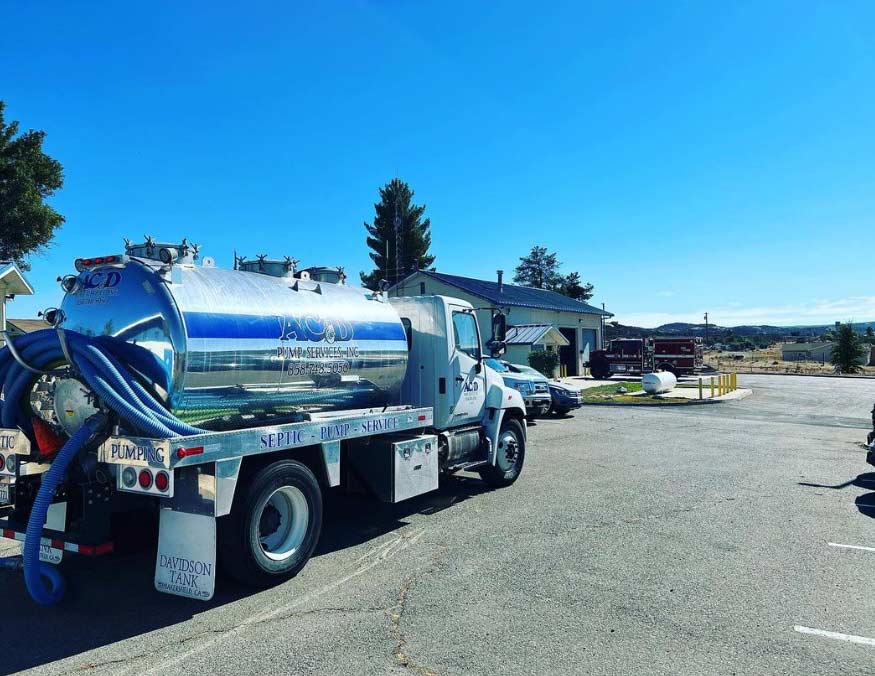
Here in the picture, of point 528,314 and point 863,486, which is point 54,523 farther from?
point 528,314

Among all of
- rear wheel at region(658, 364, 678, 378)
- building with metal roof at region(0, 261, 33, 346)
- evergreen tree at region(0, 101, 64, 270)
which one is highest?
evergreen tree at region(0, 101, 64, 270)

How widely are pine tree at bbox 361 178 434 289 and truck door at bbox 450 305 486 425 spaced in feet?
151

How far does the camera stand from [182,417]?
5.20 metres

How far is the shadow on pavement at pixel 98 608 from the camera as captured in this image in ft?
A: 14.1

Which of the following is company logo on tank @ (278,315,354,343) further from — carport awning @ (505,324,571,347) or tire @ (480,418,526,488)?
carport awning @ (505,324,571,347)

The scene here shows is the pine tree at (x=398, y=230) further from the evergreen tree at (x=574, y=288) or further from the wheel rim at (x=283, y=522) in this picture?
the wheel rim at (x=283, y=522)

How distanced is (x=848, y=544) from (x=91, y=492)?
7.52 metres

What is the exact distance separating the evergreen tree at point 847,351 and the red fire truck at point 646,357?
24520 mm

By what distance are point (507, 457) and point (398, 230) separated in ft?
156

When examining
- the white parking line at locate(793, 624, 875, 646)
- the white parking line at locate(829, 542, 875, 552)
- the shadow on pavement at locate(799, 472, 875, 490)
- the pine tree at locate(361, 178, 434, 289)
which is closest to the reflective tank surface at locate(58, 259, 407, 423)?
the white parking line at locate(793, 624, 875, 646)

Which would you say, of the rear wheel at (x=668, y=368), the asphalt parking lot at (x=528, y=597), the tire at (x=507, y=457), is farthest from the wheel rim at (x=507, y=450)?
the rear wheel at (x=668, y=368)

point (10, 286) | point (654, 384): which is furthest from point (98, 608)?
point (654, 384)

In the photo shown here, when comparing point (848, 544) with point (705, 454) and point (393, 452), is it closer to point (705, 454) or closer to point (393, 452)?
point (393, 452)

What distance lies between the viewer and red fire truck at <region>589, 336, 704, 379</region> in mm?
36688
